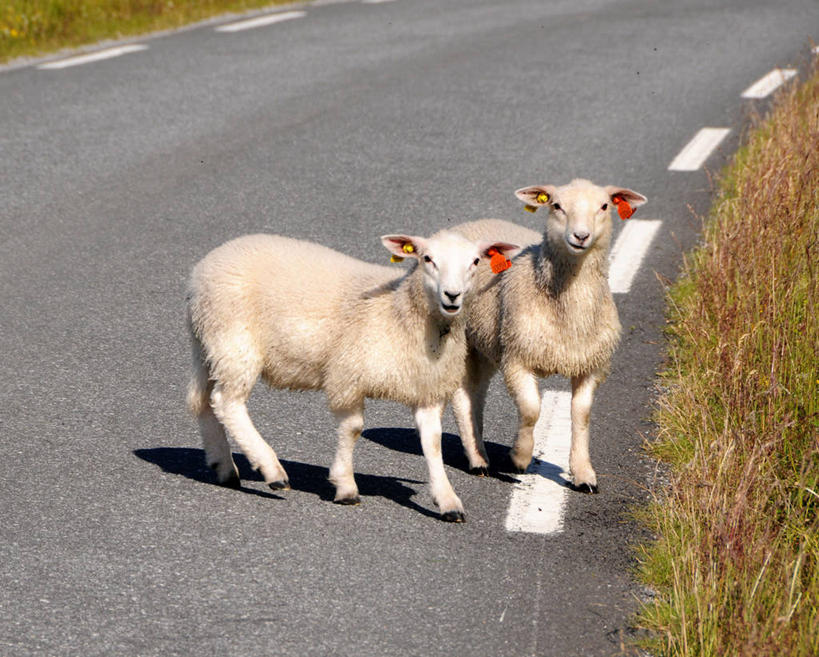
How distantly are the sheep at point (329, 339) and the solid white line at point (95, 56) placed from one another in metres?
9.10

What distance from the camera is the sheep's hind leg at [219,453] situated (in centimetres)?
554

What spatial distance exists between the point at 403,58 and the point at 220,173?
15.6 ft

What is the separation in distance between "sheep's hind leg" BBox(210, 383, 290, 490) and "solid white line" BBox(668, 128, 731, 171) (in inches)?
240

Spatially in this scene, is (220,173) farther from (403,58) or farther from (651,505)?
(651,505)

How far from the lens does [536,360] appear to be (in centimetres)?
557

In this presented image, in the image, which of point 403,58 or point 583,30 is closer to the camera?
point 403,58

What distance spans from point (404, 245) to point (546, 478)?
4.00ft

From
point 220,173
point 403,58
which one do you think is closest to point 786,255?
point 220,173

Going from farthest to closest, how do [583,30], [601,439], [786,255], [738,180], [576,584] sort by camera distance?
1. [583,30]
2. [738,180]
3. [786,255]
4. [601,439]
5. [576,584]

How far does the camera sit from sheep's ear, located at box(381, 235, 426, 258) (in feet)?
16.9

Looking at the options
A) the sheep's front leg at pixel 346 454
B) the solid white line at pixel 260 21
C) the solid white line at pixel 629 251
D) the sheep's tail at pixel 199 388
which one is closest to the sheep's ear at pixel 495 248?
the sheep's front leg at pixel 346 454

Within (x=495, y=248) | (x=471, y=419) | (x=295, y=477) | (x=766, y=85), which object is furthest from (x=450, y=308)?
(x=766, y=85)

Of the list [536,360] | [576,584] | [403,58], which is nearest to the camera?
[576,584]

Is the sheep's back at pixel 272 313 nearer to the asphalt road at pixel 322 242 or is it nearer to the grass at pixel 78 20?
the asphalt road at pixel 322 242
